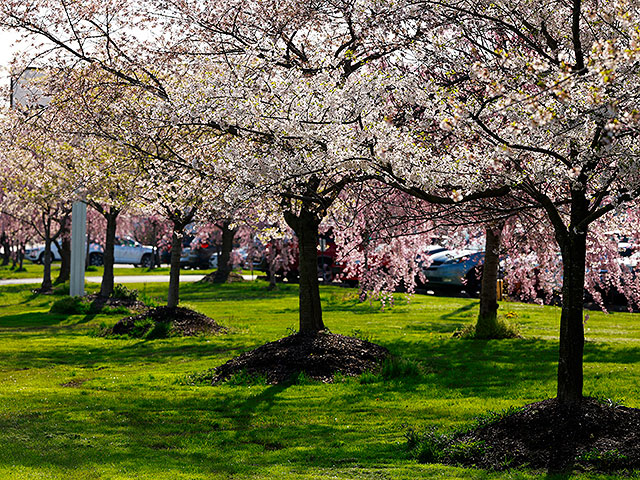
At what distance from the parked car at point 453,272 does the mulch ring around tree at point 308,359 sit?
1356 centimetres

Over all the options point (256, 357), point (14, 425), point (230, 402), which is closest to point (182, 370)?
point (256, 357)

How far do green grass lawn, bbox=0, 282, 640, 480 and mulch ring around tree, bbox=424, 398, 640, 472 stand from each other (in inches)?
12.3

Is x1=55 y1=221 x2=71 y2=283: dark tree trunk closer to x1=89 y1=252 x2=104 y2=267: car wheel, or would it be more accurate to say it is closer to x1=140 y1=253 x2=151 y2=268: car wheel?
x1=89 y1=252 x2=104 y2=267: car wheel

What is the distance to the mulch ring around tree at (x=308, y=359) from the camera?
11.0 metres

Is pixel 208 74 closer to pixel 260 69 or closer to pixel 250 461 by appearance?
pixel 260 69

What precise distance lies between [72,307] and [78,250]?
6.83 feet

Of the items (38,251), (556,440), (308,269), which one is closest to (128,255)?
(38,251)

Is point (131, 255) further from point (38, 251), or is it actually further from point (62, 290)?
point (62, 290)

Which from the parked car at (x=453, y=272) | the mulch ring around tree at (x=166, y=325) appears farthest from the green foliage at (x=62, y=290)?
the parked car at (x=453, y=272)

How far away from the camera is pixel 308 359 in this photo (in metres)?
11.2

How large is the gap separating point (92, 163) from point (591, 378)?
11734 millimetres

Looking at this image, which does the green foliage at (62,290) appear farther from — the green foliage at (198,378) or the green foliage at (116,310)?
the green foliage at (198,378)

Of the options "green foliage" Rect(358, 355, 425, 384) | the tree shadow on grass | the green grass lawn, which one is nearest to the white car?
the green grass lawn

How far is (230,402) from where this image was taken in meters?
9.66
